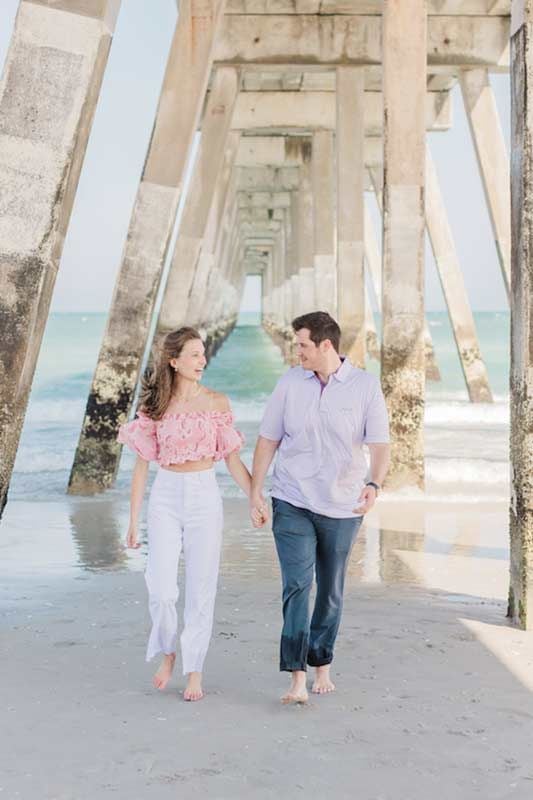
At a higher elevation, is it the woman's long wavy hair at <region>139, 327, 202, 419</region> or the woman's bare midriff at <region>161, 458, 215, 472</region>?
the woman's long wavy hair at <region>139, 327, 202, 419</region>

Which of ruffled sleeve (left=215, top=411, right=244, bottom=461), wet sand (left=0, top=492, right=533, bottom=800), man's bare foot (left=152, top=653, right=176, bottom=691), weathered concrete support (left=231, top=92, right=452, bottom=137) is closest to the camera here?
wet sand (left=0, top=492, right=533, bottom=800)

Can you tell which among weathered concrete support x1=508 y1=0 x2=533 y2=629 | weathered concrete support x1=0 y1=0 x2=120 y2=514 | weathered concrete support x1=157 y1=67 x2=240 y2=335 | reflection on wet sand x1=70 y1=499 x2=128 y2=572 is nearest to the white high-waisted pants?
weathered concrete support x1=0 y1=0 x2=120 y2=514

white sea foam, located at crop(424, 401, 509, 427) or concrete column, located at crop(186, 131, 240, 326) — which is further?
concrete column, located at crop(186, 131, 240, 326)

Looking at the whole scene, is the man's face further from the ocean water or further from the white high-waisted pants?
the ocean water

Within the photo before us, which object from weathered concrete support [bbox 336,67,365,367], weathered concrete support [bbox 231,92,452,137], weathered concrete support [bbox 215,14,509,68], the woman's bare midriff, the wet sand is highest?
weathered concrete support [bbox 231,92,452,137]

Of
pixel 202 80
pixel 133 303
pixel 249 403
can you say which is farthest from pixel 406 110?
pixel 249 403

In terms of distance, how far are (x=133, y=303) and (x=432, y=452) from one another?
5053 mm

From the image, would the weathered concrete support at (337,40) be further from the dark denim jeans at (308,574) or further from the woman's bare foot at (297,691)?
the woman's bare foot at (297,691)

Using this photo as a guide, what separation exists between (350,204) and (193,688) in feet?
44.2

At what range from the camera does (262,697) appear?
425 centimetres

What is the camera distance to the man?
4.20m

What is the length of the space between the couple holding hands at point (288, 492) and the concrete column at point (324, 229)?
62.8ft

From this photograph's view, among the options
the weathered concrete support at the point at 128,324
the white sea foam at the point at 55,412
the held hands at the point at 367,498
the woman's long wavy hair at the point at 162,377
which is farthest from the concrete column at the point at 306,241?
the held hands at the point at 367,498

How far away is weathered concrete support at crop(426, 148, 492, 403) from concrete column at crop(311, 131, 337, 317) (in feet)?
7.02
